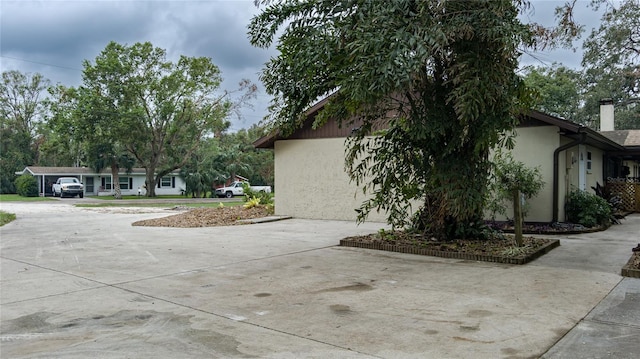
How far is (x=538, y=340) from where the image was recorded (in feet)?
13.6

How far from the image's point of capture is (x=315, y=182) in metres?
16.9

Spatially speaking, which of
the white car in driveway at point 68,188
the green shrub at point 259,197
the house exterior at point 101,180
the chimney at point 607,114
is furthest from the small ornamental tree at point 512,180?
the white car in driveway at point 68,188

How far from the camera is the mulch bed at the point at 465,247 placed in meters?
8.16

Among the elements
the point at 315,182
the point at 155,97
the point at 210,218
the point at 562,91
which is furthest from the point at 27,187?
the point at 562,91

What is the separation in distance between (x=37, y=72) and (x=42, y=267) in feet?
183

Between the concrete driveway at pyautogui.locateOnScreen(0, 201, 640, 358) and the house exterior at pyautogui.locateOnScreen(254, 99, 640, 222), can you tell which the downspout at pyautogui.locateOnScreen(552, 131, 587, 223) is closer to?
the house exterior at pyautogui.locateOnScreen(254, 99, 640, 222)

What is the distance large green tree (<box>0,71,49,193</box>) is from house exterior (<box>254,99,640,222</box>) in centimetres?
4564

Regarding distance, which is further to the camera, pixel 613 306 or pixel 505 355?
pixel 613 306

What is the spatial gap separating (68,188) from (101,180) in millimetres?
7145

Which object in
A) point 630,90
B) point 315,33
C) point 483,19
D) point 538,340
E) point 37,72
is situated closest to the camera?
point 538,340

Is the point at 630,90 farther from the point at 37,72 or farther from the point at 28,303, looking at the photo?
the point at 37,72

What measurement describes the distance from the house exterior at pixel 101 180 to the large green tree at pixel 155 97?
8.31 metres

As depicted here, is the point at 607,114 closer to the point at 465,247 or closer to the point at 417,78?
the point at 465,247

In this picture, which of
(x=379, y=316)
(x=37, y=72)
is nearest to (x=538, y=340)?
(x=379, y=316)
